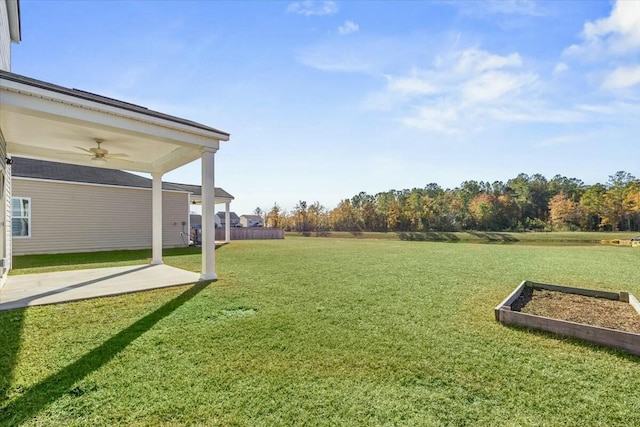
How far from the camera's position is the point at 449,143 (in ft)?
53.9

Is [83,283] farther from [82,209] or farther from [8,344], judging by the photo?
[82,209]

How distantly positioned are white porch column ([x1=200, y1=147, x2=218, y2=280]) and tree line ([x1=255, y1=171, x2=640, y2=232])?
3763cm

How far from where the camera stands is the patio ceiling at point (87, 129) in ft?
13.0

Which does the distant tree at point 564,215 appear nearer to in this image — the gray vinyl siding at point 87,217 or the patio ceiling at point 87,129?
the gray vinyl siding at point 87,217

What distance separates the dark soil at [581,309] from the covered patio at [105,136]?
538 centimetres

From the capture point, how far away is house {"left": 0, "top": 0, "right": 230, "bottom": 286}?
13.3 ft

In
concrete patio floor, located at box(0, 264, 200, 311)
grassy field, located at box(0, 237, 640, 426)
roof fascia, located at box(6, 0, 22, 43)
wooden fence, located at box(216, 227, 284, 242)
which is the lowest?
grassy field, located at box(0, 237, 640, 426)

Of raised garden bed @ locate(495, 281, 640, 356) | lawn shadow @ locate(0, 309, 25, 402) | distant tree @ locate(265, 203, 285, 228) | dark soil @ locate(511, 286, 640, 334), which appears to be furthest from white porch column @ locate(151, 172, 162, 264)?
distant tree @ locate(265, 203, 285, 228)

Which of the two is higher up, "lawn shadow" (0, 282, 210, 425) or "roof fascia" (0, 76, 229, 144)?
"roof fascia" (0, 76, 229, 144)

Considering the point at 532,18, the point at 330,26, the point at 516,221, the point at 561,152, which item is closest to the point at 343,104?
the point at 330,26

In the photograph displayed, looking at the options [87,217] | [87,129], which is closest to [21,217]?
[87,217]

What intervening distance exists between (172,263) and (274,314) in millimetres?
5810

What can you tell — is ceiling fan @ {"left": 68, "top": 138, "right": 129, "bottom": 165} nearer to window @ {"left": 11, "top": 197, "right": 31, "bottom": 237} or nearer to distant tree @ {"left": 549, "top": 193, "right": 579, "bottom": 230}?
window @ {"left": 11, "top": 197, "right": 31, "bottom": 237}

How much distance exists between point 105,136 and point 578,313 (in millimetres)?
8076
